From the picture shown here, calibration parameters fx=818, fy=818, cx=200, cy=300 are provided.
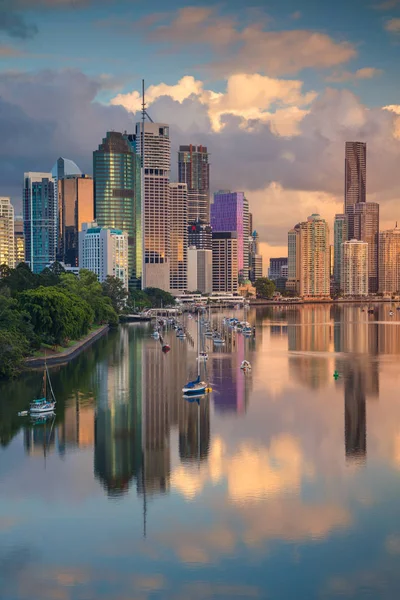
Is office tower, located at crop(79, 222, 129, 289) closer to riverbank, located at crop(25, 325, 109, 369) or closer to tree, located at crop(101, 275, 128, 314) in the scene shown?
tree, located at crop(101, 275, 128, 314)

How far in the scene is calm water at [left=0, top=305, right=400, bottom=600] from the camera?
25.6m

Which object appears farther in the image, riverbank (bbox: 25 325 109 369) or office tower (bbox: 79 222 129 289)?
office tower (bbox: 79 222 129 289)

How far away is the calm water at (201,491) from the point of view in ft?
83.9

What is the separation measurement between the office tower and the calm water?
117162mm

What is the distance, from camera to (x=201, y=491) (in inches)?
1330

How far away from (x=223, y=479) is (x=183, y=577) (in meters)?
10.1

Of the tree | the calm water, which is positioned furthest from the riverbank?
the tree

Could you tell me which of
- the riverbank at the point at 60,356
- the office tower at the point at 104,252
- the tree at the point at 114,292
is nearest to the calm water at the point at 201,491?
the riverbank at the point at 60,356

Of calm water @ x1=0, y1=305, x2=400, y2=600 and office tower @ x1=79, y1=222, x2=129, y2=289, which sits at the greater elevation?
office tower @ x1=79, y1=222, x2=129, y2=289

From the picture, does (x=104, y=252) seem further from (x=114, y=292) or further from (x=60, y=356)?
(x=60, y=356)

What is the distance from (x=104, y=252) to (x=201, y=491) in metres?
147

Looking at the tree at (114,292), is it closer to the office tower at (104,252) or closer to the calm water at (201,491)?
the office tower at (104,252)

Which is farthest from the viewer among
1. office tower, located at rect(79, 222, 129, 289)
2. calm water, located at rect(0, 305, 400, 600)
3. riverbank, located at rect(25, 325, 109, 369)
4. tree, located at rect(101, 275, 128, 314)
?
office tower, located at rect(79, 222, 129, 289)

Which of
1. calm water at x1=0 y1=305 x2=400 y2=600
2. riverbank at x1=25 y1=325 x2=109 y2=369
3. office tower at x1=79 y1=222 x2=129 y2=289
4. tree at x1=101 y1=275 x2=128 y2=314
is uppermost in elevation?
office tower at x1=79 y1=222 x2=129 y2=289
